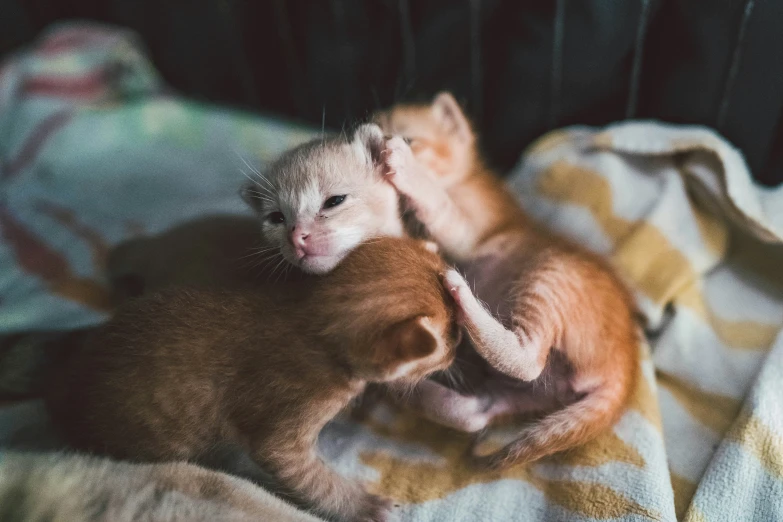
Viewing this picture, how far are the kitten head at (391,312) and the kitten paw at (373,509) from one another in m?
0.25

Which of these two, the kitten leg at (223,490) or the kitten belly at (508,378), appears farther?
the kitten belly at (508,378)

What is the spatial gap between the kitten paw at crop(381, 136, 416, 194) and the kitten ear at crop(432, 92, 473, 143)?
456mm

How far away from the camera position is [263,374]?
1163 mm

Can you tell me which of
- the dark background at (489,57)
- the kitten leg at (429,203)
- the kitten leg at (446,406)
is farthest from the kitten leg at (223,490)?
the dark background at (489,57)

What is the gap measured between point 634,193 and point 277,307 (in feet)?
3.63

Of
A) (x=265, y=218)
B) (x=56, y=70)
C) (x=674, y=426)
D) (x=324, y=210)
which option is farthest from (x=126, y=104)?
(x=674, y=426)

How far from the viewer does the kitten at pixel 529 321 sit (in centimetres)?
125

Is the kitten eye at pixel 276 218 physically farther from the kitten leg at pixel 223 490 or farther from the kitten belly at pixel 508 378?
the kitten leg at pixel 223 490

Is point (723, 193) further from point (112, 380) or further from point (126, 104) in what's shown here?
point (126, 104)

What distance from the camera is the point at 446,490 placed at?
4.09 feet

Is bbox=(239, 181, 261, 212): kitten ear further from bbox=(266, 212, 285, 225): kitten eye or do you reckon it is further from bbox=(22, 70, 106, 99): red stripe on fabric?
bbox=(22, 70, 106, 99): red stripe on fabric

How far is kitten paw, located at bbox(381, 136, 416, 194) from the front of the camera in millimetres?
1433

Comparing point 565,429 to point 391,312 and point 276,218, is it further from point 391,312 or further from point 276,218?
point 276,218

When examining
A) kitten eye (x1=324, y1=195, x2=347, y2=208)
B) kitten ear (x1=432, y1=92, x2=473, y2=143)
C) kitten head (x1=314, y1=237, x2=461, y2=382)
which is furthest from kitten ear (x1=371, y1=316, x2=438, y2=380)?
kitten ear (x1=432, y1=92, x2=473, y2=143)
